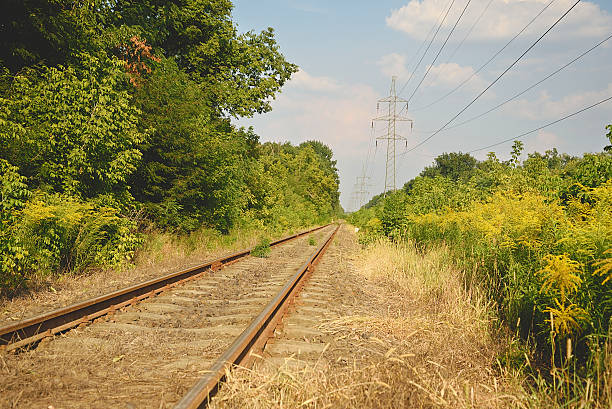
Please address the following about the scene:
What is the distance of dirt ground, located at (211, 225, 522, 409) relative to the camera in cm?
329

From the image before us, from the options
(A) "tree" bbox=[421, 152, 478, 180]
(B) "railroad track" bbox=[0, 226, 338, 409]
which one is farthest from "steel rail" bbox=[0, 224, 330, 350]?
(A) "tree" bbox=[421, 152, 478, 180]

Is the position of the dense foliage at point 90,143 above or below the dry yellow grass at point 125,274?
above

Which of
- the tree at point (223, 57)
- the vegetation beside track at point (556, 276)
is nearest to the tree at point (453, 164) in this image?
the tree at point (223, 57)

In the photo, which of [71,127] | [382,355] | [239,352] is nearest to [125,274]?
[71,127]

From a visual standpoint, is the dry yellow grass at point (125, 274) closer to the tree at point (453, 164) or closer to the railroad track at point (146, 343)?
the railroad track at point (146, 343)

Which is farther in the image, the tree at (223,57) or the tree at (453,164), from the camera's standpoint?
the tree at (453,164)

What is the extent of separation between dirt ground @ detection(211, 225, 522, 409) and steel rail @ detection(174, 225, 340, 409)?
0.12 m

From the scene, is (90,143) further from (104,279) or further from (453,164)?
(453,164)

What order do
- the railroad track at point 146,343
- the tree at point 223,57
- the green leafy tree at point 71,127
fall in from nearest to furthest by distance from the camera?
1. the railroad track at point 146,343
2. the green leafy tree at point 71,127
3. the tree at point 223,57

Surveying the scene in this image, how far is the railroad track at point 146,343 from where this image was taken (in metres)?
3.41

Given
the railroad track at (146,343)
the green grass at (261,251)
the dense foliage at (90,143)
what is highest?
the dense foliage at (90,143)

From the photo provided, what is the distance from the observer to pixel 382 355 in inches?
175

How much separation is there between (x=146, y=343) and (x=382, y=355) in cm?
283

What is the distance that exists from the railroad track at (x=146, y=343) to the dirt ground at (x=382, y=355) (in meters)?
0.34
